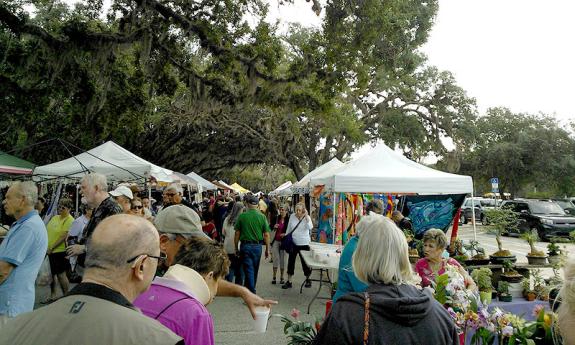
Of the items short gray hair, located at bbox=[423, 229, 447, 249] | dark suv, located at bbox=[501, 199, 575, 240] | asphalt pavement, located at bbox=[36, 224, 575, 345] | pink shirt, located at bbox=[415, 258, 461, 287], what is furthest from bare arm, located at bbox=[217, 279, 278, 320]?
dark suv, located at bbox=[501, 199, 575, 240]

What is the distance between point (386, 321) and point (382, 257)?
345 mm

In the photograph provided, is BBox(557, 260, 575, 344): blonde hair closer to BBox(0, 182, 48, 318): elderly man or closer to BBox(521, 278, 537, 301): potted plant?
BBox(0, 182, 48, 318): elderly man

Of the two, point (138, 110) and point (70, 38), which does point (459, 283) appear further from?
point (138, 110)

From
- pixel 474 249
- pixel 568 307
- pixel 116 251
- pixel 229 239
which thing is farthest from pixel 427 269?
pixel 229 239

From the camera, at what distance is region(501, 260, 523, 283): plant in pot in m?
6.05

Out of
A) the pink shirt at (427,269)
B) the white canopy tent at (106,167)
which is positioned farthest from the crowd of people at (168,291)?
the white canopy tent at (106,167)

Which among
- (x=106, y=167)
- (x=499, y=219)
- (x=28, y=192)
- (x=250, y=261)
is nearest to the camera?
(x=28, y=192)

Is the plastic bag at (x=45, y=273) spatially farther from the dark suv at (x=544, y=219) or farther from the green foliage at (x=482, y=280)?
the dark suv at (x=544, y=219)

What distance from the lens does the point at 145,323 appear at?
148 cm

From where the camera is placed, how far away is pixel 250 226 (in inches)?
318

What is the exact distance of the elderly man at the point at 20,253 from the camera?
3.50m

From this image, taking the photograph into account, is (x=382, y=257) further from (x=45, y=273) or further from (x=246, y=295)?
(x=45, y=273)

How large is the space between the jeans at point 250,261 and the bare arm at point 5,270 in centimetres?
482

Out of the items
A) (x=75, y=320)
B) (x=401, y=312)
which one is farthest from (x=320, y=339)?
(x=75, y=320)
